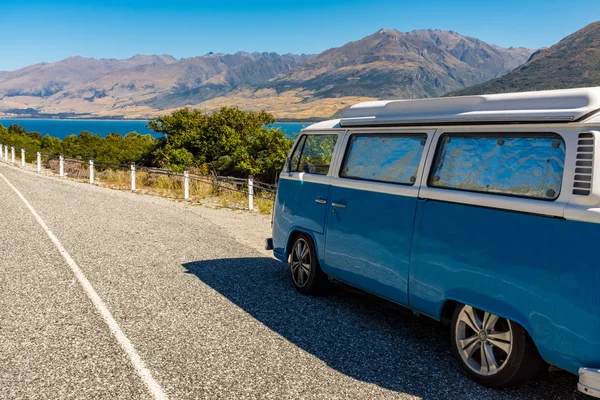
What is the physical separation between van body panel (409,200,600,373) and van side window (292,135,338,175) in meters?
1.98

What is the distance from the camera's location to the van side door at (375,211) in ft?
17.3

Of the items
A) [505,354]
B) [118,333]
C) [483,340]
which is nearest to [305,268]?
[118,333]

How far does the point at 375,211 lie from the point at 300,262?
6.26 feet

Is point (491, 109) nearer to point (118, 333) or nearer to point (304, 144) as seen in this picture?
point (304, 144)

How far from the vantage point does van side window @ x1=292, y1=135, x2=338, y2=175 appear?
681 centimetres

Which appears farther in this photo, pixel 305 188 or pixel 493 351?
pixel 305 188

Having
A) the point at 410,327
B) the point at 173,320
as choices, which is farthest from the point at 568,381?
the point at 173,320

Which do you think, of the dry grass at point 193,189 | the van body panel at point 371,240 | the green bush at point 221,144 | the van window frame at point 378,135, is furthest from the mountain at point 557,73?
the van body panel at point 371,240

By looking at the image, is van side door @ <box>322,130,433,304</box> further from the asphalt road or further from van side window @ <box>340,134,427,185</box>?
the asphalt road

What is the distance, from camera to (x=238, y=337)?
5582 mm

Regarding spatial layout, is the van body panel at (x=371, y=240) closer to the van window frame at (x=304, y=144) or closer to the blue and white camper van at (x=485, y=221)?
the blue and white camper van at (x=485, y=221)

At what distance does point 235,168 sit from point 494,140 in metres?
18.8

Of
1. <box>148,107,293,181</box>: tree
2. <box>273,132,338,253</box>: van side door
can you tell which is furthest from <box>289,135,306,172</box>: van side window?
<box>148,107,293,181</box>: tree

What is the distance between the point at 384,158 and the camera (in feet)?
19.0
